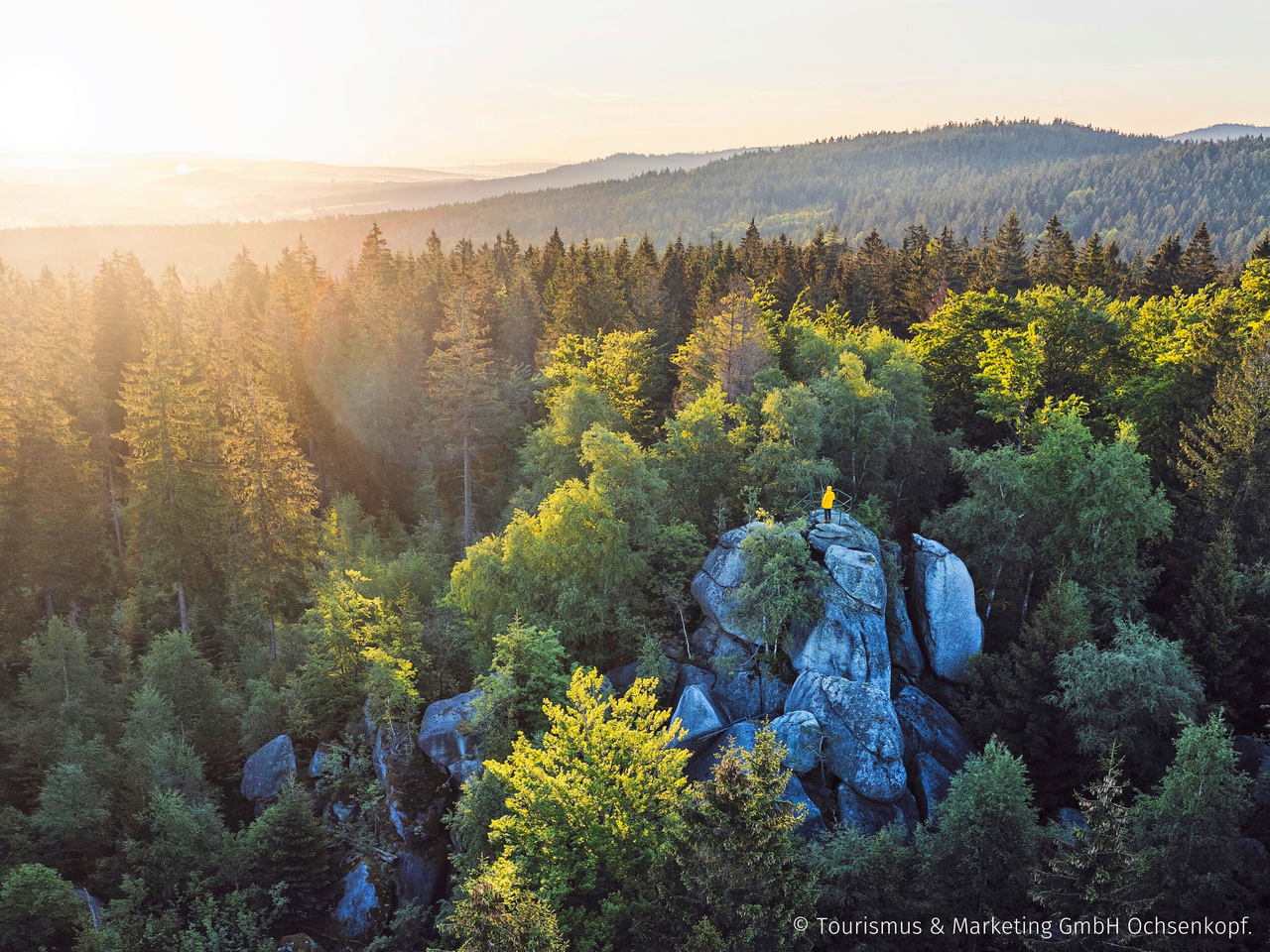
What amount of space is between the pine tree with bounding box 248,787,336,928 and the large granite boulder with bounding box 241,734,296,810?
14.1 feet

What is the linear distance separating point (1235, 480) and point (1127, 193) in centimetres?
20410

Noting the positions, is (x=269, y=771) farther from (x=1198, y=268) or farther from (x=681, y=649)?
(x=1198, y=268)

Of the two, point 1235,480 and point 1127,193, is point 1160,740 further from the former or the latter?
point 1127,193

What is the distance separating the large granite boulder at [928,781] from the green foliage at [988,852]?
555cm

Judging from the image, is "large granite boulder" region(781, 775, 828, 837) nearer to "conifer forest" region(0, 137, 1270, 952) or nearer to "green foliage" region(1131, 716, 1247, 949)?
"conifer forest" region(0, 137, 1270, 952)

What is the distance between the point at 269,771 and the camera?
29359 mm

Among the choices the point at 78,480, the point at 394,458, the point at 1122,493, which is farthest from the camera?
the point at 394,458

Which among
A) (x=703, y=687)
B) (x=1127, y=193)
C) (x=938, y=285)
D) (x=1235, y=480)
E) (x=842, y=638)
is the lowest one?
(x=703, y=687)

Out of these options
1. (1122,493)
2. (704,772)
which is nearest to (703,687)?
(704,772)

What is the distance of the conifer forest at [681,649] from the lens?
18.0 meters

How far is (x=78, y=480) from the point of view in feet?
149

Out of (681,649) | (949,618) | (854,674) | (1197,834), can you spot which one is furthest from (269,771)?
(1197,834)

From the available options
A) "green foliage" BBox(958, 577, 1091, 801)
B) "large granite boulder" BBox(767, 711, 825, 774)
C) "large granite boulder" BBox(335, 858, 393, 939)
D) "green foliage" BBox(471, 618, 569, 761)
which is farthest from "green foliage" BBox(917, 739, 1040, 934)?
"large granite boulder" BBox(335, 858, 393, 939)

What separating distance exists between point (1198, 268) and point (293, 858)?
69.5 m
